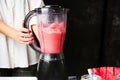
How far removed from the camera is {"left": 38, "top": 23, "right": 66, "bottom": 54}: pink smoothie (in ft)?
2.48

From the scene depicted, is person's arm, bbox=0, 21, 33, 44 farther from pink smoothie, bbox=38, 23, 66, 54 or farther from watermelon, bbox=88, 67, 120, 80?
watermelon, bbox=88, 67, 120, 80

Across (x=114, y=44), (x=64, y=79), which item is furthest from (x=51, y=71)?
(x=114, y=44)

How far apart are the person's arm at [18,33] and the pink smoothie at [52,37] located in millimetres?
88

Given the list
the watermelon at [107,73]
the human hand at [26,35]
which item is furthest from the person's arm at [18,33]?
the watermelon at [107,73]

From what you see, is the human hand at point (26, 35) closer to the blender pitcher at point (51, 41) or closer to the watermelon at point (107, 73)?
the blender pitcher at point (51, 41)

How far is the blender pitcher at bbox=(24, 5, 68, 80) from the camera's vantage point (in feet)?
2.47

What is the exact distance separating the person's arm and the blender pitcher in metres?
0.09

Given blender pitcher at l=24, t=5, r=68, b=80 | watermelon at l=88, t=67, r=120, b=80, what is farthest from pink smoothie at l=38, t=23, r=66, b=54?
watermelon at l=88, t=67, r=120, b=80

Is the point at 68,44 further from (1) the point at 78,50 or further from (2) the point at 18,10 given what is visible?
(2) the point at 18,10

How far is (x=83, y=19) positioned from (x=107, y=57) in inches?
13.3

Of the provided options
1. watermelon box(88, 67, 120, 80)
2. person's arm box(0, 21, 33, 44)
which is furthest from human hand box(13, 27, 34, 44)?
watermelon box(88, 67, 120, 80)

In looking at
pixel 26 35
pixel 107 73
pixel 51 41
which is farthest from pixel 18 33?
pixel 107 73

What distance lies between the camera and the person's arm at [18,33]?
85 centimetres

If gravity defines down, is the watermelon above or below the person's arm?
below
